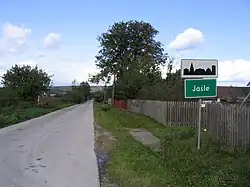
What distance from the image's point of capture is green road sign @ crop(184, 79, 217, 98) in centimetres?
1105

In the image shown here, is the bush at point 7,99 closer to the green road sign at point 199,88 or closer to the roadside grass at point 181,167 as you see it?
the roadside grass at point 181,167

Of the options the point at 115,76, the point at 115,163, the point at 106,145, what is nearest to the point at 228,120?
the point at 115,163

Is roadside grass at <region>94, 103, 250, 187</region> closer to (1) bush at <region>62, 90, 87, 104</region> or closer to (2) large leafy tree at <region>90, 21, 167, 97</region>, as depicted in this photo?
(2) large leafy tree at <region>90, 21, 167, 97</region>

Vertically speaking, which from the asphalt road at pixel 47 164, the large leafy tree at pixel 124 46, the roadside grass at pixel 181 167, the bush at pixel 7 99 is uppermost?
the large leafy tree at pixel 124 46

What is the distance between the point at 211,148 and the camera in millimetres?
11859

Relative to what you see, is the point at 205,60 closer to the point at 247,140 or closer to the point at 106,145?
the point at 247,140

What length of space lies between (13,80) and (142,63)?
22219 mm

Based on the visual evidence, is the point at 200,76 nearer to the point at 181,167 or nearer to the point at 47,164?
the point at 181,167

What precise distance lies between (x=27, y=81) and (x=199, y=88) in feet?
176

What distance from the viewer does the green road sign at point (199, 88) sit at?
11.0 meters

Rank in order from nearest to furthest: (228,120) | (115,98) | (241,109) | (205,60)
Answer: (205,60), (241,109), (228,120), (115,98)

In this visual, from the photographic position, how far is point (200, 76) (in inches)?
432

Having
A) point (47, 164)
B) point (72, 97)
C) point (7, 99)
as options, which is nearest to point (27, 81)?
point (7, 99)

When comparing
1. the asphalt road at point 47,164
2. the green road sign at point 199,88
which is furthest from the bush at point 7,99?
the green road sign at point 199,88
